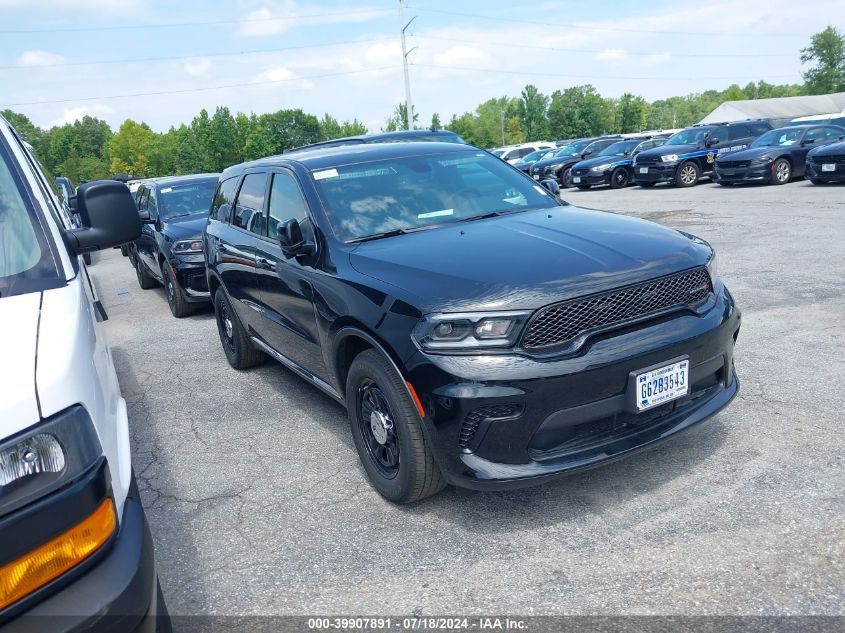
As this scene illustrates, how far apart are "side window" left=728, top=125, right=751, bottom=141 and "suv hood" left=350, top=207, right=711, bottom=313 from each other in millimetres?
18478

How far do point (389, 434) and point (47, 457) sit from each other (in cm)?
188

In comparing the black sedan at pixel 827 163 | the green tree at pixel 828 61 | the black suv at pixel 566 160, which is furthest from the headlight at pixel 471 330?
the green tree at pixel 828 61

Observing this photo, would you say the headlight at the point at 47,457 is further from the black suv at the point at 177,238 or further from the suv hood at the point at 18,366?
the black suv at the point at 177,238

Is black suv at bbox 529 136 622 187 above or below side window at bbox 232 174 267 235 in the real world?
below

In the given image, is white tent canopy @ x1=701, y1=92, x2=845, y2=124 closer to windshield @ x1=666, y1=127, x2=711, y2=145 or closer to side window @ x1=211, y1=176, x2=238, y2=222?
windshield @ x1=666, y1=127, x2=711, y2=145

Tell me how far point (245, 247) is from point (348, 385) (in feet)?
6.48

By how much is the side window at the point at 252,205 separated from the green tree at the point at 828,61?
11725 cm

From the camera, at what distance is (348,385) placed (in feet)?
12.4

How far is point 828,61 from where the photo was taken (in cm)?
10338

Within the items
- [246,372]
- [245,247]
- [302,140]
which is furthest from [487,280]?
[302,140]

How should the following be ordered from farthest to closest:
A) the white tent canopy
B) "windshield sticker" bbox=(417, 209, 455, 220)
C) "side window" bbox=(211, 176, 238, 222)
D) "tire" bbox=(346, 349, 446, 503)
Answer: the white tent canopy, "side window" bbox=(211, 176, 238, 222), "windshield sticker" bbox=(417, 209, 455, 220), "tire" bbox=(346, 349, 446, 503)

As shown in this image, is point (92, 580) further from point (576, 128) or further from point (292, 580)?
point (576, 128)

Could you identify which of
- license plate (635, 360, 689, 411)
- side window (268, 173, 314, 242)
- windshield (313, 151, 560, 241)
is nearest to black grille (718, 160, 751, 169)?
windshield (313, 151, 560, 241)

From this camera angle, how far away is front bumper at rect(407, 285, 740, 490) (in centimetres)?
302
